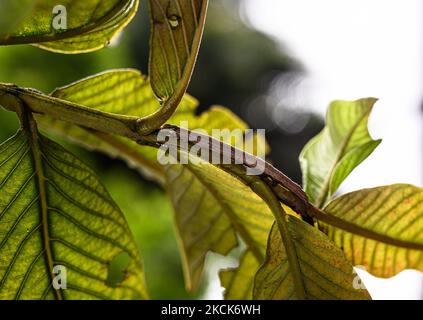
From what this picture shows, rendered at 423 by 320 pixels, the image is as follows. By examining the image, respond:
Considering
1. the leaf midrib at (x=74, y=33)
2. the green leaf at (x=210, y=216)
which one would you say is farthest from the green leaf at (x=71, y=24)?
the green leaf at (x=210, y=216)

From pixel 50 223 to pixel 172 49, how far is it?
9.8 inches

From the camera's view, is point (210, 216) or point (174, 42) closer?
point (174, 42)

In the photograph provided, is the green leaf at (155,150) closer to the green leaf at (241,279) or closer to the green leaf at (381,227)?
the green leaf at (241,279)

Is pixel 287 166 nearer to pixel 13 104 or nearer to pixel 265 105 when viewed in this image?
pixel 265 105

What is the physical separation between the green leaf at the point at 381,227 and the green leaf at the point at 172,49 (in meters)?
0.22

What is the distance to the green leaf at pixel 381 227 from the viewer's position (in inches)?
29.3

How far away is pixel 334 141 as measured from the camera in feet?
3.09

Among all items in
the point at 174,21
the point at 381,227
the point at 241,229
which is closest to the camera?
the point at 174,21

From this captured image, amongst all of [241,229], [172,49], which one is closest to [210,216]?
[241,229]

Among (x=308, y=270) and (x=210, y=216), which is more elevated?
(x=210, y=216)

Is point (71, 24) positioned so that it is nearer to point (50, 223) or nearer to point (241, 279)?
point (50, 223)

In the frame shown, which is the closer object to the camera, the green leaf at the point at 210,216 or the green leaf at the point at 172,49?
the green leaf at the point at 172,49
